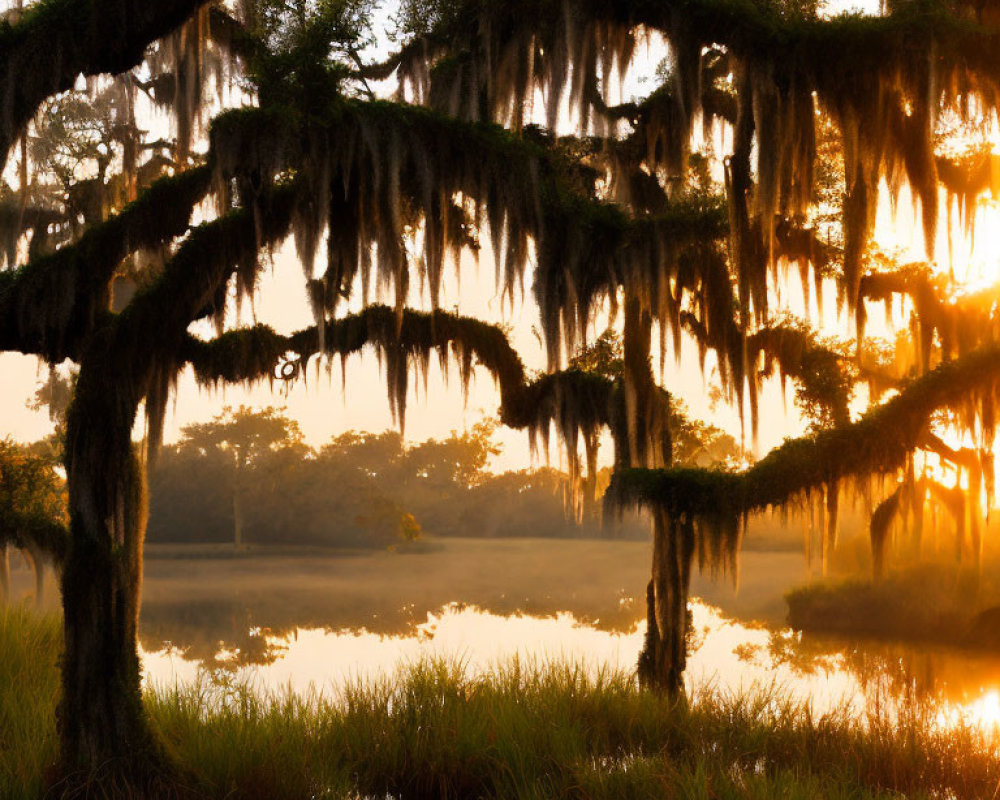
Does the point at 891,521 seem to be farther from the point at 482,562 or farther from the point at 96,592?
the point at 482,562

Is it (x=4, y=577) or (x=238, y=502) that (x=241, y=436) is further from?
(x=4, y=577)

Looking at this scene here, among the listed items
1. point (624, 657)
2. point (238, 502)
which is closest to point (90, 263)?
point (624, 657)

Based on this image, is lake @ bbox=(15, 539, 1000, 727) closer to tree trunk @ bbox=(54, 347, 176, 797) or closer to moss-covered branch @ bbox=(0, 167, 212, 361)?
tree trunk @ bbox=(54, 347, 176, 797)

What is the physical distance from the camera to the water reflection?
35.9 feet

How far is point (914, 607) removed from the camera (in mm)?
23094

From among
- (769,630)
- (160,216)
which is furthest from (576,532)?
(160,216)

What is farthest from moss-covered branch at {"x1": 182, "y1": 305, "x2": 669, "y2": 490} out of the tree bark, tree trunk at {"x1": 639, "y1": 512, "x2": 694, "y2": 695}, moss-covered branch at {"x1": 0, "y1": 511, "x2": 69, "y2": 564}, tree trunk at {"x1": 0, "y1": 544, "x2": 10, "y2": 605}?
the tree bark

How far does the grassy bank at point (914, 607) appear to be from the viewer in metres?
21.5

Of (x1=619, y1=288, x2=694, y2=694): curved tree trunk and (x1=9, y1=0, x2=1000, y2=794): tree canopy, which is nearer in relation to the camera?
(x1=9, y1=0, x2=1000, y2=794): tree canopy

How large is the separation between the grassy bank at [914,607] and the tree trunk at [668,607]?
12.5m

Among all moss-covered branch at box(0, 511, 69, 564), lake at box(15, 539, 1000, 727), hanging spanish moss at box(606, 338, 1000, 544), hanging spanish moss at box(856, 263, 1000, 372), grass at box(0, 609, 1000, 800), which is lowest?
lake at box(15, 539, 1000, 727)

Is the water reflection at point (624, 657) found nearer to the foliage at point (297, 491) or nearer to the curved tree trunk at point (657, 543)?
the curved tree trunk at point (657, 543)

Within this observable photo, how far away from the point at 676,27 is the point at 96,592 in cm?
634

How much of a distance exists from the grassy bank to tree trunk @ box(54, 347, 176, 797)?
18.0 meters
